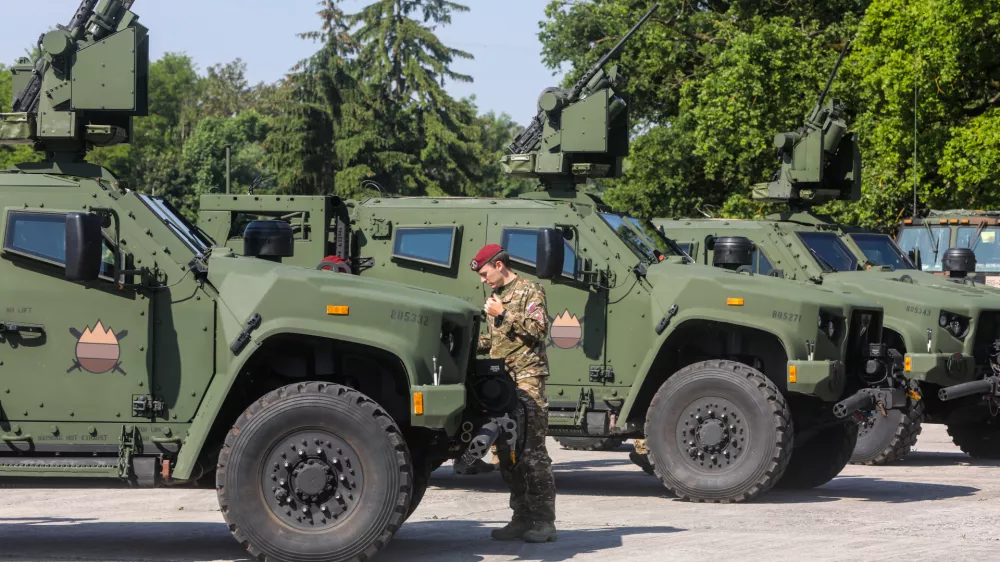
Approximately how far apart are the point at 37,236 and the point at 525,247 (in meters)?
4.92

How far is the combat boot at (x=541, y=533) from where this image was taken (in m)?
9.41

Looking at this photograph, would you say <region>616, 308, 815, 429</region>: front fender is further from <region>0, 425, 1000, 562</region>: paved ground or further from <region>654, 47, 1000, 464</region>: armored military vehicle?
<region>654, 47, 1000, 464</region>: armored military vehicle

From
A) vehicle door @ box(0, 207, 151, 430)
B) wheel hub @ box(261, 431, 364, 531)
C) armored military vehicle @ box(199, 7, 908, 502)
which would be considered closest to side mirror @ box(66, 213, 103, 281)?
vehicle door @ box(0, 207, 151, 430)

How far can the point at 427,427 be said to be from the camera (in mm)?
8367

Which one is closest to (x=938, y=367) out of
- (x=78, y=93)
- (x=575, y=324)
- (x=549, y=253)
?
(x=575, y=324)

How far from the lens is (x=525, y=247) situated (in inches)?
505

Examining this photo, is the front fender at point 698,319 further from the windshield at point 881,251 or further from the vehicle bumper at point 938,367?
the windshield at point 881,251

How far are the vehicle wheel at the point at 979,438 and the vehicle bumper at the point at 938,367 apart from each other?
5.52 ft

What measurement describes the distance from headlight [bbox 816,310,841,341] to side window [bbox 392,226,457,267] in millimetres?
3124

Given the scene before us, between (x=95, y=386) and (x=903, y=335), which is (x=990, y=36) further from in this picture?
(x=95, y=386)

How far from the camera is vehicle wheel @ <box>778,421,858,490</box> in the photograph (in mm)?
12883

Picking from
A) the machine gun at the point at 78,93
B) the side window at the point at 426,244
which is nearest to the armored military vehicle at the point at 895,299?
the side window at the point at 426,244

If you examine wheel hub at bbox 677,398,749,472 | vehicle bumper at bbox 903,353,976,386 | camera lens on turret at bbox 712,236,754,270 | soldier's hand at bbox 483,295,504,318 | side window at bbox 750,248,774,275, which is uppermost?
camera lens on turret at bbox 712,236,754,270

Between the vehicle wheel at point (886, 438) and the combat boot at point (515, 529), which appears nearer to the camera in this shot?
the combat boot at point (515, 529)
